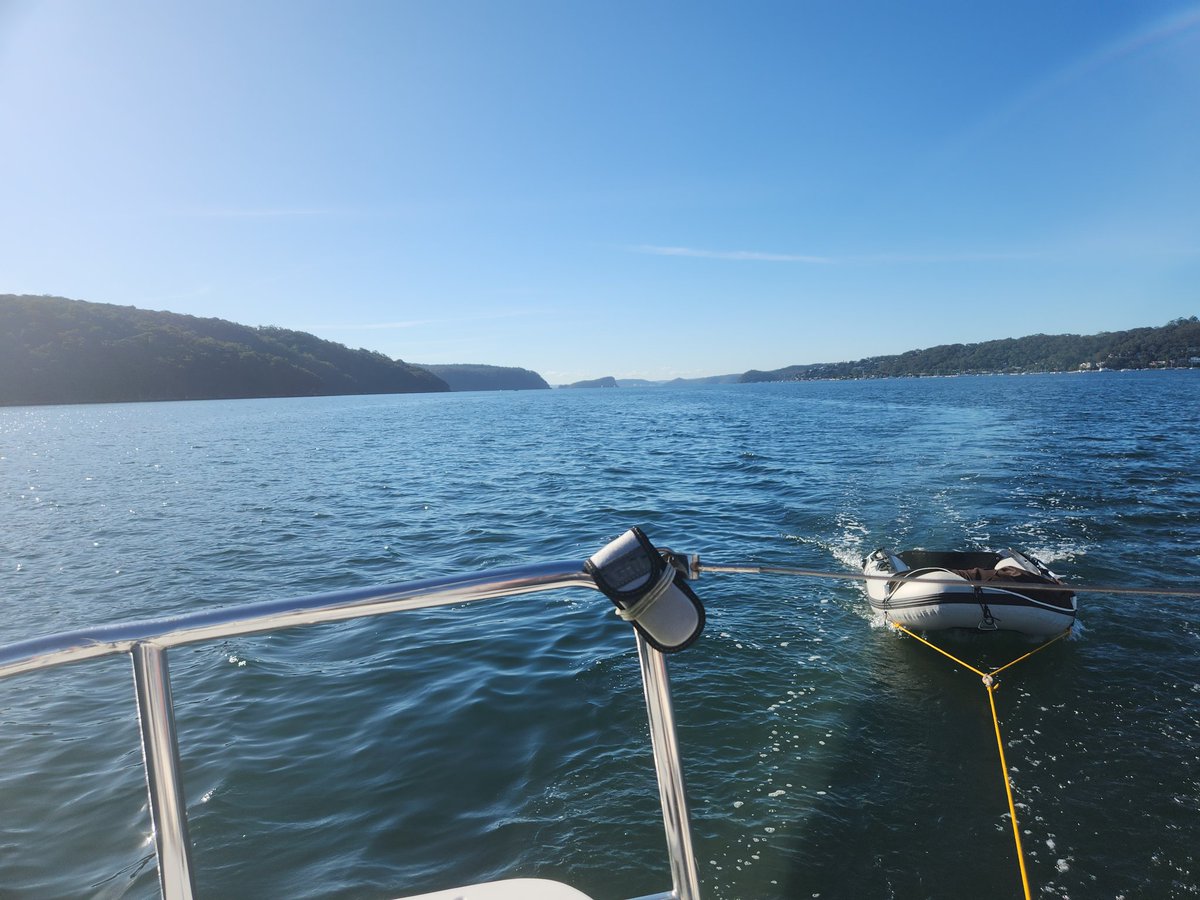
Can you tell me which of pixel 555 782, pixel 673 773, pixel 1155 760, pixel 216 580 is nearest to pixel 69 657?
pixel 673 773

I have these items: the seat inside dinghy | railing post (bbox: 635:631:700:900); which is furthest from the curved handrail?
the seat inside dinghy

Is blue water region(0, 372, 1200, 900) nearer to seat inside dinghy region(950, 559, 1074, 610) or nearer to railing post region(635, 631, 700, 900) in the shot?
seat inside dinghy region(950, 559, 1074, 610)

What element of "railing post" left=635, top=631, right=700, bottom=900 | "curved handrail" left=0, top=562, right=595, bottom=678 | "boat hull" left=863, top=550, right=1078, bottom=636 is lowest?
"boat hull" left=863, top=550, right=1078, bottom=636

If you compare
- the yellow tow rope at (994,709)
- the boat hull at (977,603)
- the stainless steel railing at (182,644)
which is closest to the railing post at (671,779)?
the stainless steel railing at (182,644)

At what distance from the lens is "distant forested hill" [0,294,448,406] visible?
4205 inches

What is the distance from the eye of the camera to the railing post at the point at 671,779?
200 centimetres

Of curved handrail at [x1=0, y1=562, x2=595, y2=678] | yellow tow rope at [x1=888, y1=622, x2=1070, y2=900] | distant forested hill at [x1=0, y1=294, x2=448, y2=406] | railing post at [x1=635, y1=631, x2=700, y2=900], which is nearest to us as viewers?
curved handrail at [x1=0, y1=562, x2=595, y2=678]

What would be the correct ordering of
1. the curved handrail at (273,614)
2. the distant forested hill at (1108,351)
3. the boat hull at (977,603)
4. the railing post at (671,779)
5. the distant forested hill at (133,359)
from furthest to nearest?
1. the distant forested hill at (1108,351)
2. the distant forested hill at (133,359)
3. the boat hull at (977,603)
4. the railing post at (671,779)
5. the curved handrail at (273,614)

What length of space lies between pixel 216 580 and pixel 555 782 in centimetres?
970

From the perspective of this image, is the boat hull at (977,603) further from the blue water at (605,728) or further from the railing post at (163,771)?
the railing post at (163,771)

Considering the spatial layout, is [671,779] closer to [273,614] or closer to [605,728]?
[273,614]

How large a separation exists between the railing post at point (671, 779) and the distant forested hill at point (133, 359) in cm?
13974

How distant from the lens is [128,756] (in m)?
6.44

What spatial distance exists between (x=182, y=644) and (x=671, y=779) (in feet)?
4.86
